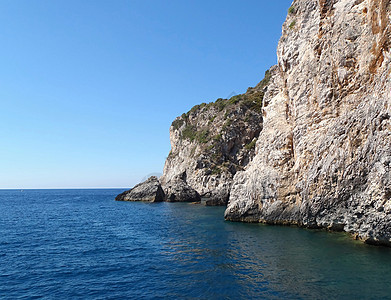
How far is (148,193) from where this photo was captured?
284 feet

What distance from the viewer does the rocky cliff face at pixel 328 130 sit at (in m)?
23.1

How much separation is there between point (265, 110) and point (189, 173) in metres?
49.0

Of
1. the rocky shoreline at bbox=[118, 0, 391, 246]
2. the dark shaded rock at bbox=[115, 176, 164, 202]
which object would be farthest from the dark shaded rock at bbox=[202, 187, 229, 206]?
the rocky shoreline at bbox=[118, 0, 391, 246]

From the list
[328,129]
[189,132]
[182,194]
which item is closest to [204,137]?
[189,132]

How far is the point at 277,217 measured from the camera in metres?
36.6

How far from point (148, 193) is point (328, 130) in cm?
6488

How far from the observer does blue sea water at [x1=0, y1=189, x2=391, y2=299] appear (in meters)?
16.4

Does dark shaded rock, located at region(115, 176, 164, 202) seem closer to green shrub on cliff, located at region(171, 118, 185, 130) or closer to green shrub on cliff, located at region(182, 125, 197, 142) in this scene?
green shrub on cliff, located at region(182, 125, 197, 142)

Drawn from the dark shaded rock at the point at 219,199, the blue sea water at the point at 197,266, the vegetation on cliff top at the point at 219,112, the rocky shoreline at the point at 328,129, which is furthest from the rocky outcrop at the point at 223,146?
the blue sea water at the point at 197,266

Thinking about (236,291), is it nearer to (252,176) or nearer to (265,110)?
(252,176)

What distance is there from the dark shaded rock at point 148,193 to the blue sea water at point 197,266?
5024 centimetres

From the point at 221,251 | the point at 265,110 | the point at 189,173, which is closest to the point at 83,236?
the point at 221,251

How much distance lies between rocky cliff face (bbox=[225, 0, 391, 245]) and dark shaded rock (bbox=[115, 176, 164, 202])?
149 ft

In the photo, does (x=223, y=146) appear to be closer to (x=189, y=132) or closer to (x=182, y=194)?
(x=182, y=194)
